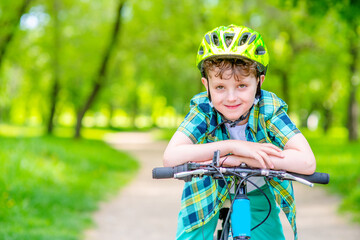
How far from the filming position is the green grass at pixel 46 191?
5.73 metres

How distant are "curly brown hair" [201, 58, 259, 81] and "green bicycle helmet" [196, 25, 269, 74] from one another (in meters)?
0.04

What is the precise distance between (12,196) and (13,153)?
7.78 ft

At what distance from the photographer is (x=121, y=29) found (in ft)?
62.8

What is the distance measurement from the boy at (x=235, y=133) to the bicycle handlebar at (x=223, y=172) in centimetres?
6

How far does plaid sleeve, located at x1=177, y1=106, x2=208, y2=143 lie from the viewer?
7.74ft

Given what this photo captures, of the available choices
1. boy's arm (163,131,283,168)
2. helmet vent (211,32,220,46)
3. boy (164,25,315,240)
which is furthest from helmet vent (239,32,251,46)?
boy's arm (163,131,283,168)

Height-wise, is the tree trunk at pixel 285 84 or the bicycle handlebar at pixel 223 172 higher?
the tree trunk at pixel 285 84

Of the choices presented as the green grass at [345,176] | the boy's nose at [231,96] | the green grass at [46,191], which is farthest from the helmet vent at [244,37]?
the green grass at [345,176]

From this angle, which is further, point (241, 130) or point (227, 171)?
point (241, 130)

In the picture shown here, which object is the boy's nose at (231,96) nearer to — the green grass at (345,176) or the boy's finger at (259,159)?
the boy's finger at (259,159)

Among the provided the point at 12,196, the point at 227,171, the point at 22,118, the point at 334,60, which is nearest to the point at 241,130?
the point at 227,171

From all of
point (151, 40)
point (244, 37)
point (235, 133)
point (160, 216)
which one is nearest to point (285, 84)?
point (151, 40)

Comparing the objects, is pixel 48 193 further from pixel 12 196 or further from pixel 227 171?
pixel 227 171

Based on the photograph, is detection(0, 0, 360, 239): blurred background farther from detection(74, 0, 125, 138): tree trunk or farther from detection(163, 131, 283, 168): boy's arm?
detection(163, 131, 283, 168): boy's arm
